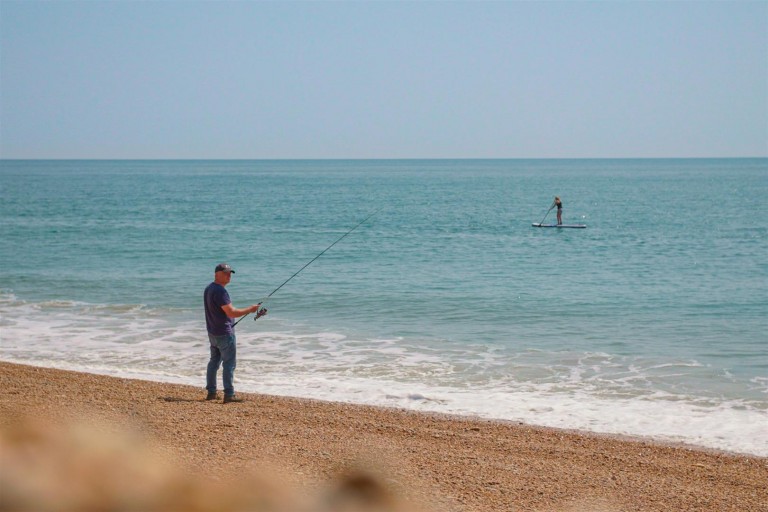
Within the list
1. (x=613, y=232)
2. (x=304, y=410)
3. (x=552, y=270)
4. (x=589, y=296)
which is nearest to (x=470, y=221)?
(x=613, y=232)

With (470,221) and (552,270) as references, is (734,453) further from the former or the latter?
(470,221)

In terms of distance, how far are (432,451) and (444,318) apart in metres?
9.65

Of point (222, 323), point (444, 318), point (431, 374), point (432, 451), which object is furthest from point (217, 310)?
point (444, 318)

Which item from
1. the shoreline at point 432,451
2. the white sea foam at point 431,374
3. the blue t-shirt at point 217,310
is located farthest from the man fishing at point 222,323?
the white sea foam at point 431,374

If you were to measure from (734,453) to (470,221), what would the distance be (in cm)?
4225

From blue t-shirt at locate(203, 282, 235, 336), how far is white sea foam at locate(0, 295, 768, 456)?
5.45ft

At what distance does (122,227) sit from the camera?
1742 inches

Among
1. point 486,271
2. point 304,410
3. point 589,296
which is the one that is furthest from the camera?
point 486,271

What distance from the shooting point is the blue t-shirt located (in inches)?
407

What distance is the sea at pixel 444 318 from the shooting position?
11516mm

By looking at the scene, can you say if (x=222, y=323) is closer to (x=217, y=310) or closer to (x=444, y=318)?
(x=217, y=310)

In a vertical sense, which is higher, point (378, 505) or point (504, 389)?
point (378, 505)

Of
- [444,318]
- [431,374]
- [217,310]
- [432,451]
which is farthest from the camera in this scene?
[444,318]

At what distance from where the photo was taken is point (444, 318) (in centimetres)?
1800
